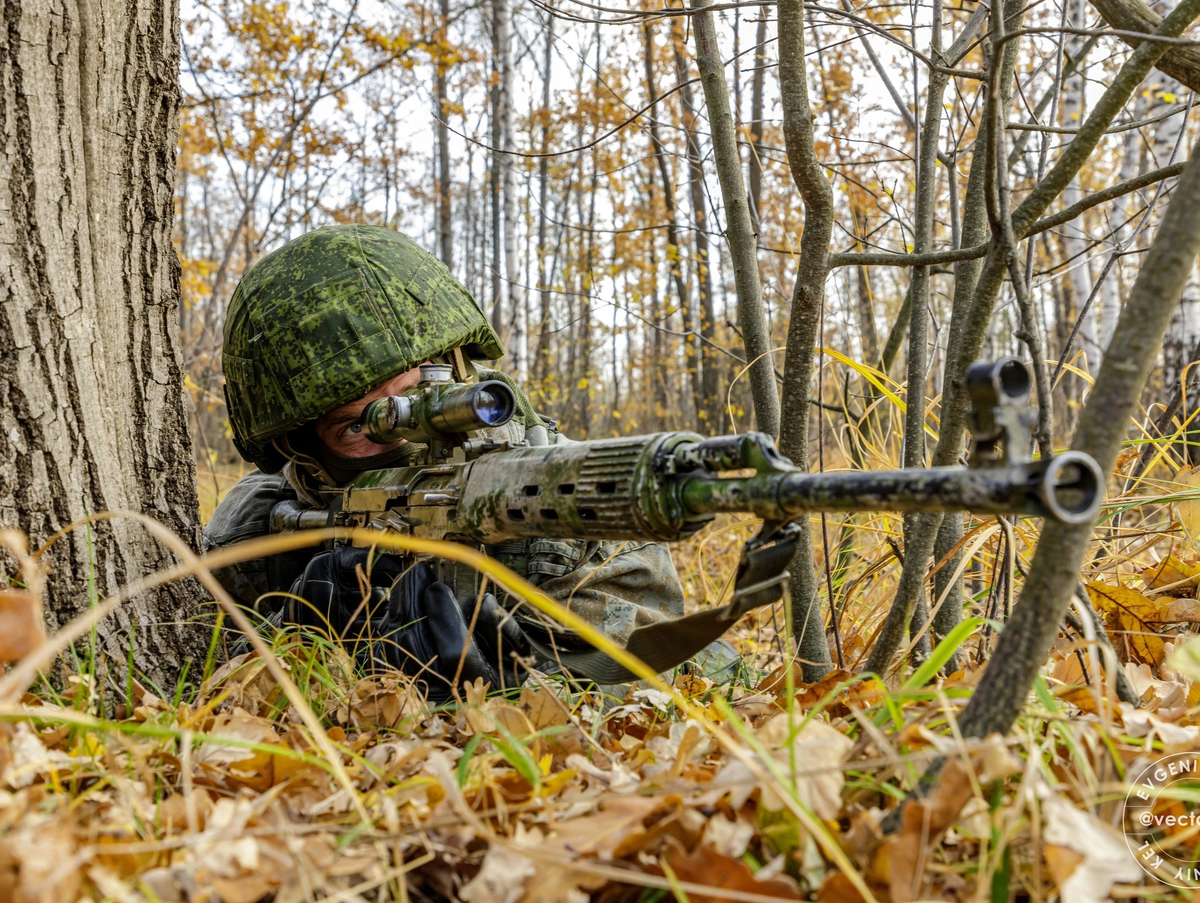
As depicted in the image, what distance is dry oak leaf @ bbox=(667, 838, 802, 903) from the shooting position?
0.91 metres

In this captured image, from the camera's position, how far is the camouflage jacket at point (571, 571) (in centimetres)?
253

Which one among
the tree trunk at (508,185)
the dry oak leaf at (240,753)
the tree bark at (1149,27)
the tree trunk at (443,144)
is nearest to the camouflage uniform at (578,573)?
the dry oak leaf at (240,753)

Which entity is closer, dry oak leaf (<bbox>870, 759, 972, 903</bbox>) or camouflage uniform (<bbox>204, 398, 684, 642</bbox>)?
dry oak leaf (<bbox>870, 759, 972, 903</bbox>)

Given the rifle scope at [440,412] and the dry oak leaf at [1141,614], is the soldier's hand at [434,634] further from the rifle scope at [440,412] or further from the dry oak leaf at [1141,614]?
the dry oak leaf at [1141,614]

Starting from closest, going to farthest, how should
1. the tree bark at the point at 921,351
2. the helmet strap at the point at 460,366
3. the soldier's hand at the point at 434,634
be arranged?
the tree bark at the point at 921,351 → the soldier's hand at the point at 434,634 → the helmet strap at the point at 460,366

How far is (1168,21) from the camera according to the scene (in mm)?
1419

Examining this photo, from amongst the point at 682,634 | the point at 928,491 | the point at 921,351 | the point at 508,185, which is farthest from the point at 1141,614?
the point at 508,185

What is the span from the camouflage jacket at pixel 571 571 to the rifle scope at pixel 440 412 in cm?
34

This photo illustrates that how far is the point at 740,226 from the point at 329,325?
1305 millimetres

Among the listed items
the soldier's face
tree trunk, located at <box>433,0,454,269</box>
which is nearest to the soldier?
the soldier's face

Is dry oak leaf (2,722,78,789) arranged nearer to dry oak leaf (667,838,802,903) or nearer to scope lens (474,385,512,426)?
dry oak leaf (667,838,802,903)

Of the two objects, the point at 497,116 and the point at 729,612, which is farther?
the point at 497,116

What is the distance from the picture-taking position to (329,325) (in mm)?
2623

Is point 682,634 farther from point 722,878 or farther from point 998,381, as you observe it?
point 998,381
